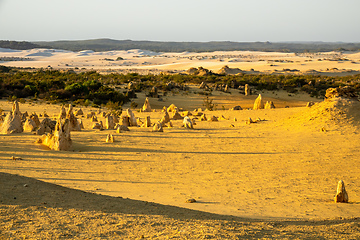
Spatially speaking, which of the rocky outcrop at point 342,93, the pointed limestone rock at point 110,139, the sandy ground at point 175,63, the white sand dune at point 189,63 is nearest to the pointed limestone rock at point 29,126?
the pointed limestone rock at point 110,139

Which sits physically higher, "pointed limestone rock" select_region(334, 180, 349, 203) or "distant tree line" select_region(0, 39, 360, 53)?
"distant tree line" select_region(0, 39, 360, 53)

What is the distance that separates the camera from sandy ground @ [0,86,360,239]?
5.05 metres

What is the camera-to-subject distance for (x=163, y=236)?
470cm

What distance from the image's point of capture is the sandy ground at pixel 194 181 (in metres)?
5.05

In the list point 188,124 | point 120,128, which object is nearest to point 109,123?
point 120,128

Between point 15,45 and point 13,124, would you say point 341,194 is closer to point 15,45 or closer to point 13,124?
point 13,124

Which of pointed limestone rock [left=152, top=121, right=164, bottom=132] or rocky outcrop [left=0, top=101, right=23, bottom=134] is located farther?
pointed limestone rock [left=152, top=121, right=164, bottom=132]

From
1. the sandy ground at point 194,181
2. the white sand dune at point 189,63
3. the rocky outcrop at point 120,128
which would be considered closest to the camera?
the sandy ground at point 194,181

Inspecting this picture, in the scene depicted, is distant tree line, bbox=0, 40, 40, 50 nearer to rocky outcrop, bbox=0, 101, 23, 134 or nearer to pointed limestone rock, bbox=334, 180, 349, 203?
rocky outcrop, bbox=0, 101, 23, 134

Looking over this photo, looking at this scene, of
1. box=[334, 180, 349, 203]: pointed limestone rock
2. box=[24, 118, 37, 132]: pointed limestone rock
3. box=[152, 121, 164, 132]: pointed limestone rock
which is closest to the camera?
box=[334, 180, 349, 203]: pointed limestone rock

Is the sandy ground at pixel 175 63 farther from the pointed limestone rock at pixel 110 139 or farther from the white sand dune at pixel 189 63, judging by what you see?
the pointed limestone rock at pixel 110 139

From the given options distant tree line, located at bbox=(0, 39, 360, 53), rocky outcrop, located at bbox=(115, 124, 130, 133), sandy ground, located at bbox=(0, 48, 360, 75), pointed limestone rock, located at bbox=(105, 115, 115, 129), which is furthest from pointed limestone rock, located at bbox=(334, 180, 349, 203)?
distant tree line, located at bbox=(0, 39, 360, 53)

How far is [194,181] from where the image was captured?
27.4ft

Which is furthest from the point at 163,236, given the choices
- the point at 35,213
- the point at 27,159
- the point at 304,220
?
the point at 27,159
